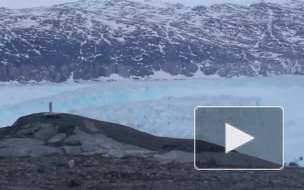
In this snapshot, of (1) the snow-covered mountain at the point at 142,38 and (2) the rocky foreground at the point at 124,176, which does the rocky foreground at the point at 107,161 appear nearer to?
(2) the rocky foreground at the point at 124,176

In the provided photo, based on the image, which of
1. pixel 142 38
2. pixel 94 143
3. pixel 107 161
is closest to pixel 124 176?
pixel 107 161

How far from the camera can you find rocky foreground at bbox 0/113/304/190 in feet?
20.0

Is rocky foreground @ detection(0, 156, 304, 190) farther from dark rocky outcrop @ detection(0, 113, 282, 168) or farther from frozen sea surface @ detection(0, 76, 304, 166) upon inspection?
frozen sea surface @ detection(0, 76, 304, 166)

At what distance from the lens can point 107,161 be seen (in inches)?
289

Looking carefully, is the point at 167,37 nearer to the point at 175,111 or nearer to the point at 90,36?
the point at 90,36

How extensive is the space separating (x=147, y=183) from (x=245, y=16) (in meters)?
9.07

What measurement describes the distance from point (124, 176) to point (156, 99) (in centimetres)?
446

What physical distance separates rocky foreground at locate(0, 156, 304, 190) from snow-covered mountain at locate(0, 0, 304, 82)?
6.34m

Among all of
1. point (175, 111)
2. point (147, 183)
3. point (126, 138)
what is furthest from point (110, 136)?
point (147, 183)

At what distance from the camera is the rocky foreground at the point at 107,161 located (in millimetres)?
6102
